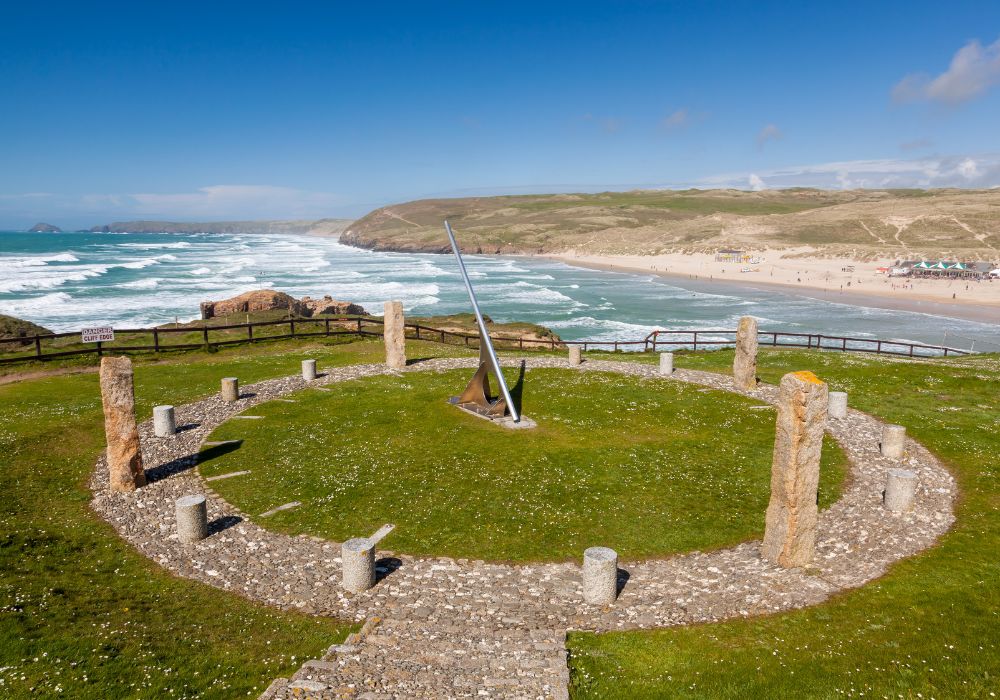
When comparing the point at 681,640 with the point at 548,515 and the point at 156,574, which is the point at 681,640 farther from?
the point at 156,574

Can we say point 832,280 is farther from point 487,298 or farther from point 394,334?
point 394,334

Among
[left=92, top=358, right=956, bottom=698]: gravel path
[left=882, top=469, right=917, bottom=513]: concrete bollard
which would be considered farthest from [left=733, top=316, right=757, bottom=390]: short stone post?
[left=882, top=469, right=917, bottom=513]: concrete bollard

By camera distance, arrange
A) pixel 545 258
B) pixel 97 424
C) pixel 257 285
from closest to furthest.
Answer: pixel 97 424 → pixel 257 285 → pixel 545 258

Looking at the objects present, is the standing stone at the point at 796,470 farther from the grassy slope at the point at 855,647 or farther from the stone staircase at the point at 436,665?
the stone staircase at the point at 436,665

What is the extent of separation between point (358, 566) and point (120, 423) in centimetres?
997

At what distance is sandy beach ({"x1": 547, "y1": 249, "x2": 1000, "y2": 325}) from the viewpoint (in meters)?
83.7

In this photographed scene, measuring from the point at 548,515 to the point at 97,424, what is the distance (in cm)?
1845

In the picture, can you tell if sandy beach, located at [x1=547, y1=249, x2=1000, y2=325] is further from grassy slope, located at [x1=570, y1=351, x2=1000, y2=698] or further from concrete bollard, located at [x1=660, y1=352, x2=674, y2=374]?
grassy slope, located at [x1=570, y1=351, x2=1000, y2=698]

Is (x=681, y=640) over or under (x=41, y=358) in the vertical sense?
under

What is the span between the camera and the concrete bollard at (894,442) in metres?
20.4

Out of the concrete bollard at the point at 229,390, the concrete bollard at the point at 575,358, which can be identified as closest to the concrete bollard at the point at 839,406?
the concrete bollard at the point at 575,358

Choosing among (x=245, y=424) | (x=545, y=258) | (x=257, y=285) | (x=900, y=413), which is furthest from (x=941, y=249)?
(x=245, y=424)

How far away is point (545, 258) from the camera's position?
615 ft

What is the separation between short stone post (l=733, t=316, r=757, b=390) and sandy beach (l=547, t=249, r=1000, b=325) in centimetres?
6442
